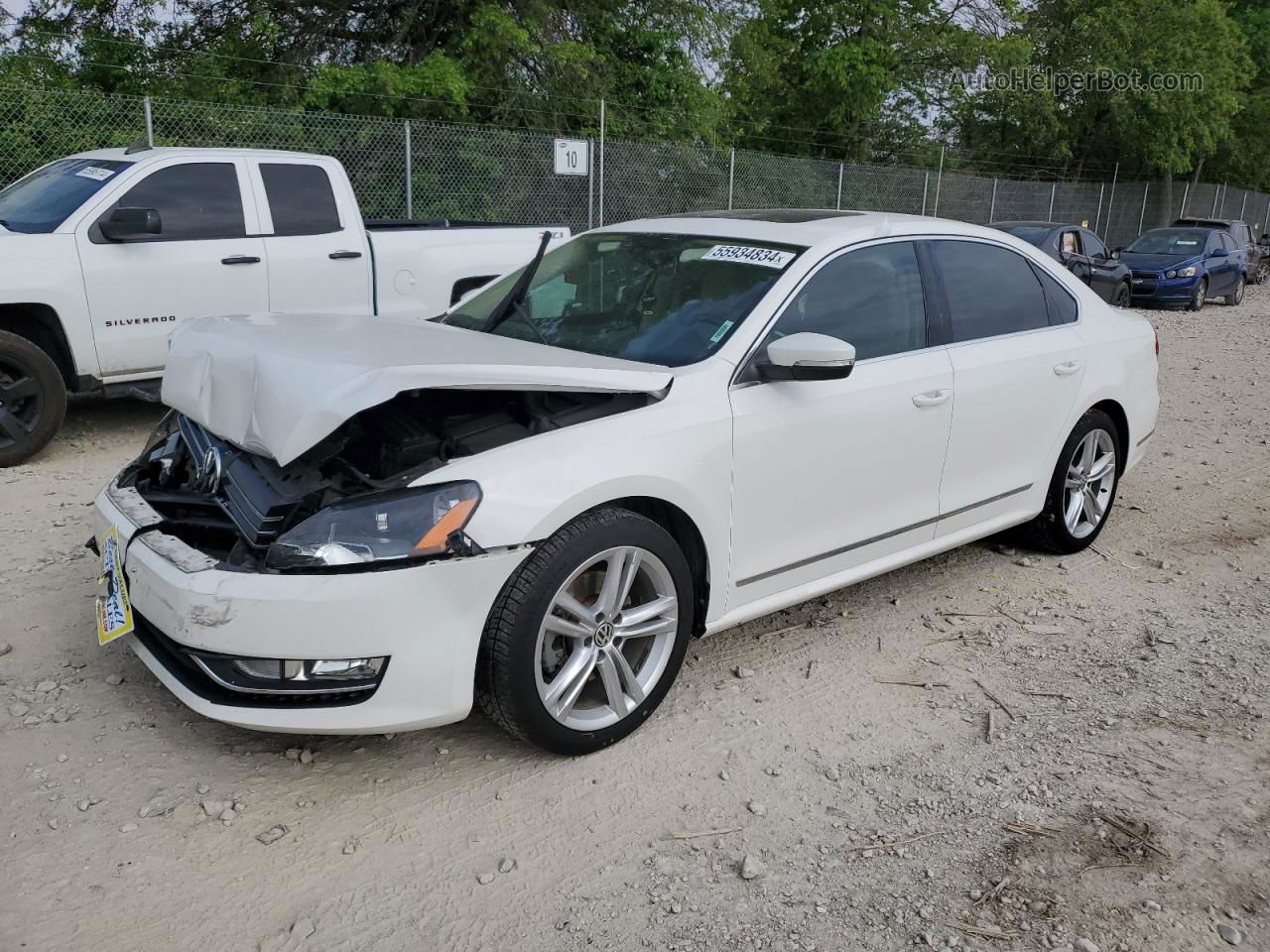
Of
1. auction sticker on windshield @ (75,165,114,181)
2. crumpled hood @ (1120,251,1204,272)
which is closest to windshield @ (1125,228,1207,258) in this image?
crumpled hood @ (1120,251,1204,272)

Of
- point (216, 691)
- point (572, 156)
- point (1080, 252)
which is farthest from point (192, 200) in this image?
point (1080, 252)

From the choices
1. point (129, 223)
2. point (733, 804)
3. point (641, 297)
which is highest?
point (129, 223)

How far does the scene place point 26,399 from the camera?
20.5 feet

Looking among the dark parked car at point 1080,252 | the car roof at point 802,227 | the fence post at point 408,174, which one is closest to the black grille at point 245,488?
the car roof at point 802,227

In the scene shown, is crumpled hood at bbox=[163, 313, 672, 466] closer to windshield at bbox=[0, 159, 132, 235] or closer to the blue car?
windshield at bbox=[0, 159, 132, 235]

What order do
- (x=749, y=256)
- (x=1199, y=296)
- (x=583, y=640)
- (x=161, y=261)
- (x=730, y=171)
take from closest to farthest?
1. (x=583, y=640)
2. (x=749, y=256)
3. (x=161, y=261)
4. (x=730, y=171)
5. (x=1199, y=296)

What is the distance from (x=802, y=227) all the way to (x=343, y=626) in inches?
95.1

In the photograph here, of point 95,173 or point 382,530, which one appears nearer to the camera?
point 382,530

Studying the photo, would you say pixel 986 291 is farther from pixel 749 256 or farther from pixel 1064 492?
pixel 749 256

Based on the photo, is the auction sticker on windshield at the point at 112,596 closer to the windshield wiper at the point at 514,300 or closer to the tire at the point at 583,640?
the tire at the point at 583,640

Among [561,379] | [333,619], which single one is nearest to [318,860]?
[333,619]

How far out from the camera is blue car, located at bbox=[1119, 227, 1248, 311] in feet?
59.9

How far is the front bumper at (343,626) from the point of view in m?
2.75

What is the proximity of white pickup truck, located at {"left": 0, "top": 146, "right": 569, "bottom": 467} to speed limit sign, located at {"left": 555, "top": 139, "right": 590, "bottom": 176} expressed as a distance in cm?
641
